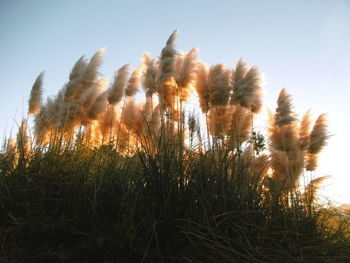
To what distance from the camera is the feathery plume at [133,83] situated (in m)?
6.42

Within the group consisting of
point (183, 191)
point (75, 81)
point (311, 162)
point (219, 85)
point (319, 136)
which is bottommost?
point (183, 191)

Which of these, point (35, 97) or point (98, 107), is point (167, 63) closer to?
point (98, 107)

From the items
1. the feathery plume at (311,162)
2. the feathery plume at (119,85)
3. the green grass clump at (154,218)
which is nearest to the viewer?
the green grass clump at (154,218)

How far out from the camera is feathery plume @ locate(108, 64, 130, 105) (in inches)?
249

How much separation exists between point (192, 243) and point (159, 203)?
0.52 m

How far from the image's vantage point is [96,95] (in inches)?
238

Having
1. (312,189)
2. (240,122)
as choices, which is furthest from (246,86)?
(312,189)

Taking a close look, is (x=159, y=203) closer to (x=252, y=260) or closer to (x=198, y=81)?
(x=252, y=260)

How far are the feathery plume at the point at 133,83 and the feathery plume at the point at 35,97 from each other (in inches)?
81.1

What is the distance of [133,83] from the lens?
6.47m

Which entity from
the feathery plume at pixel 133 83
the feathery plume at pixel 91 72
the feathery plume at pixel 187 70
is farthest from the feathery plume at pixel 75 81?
the feathery plume at pixel 187 70

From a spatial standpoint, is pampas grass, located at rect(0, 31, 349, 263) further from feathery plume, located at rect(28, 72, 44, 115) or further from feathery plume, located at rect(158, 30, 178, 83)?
feathery plume, located at rect(28, 72, 44, 115)

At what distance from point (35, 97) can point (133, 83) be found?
234 centimetres

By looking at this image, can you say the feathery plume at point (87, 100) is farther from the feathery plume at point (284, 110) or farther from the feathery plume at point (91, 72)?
the feathery plume at point (284, 110)
